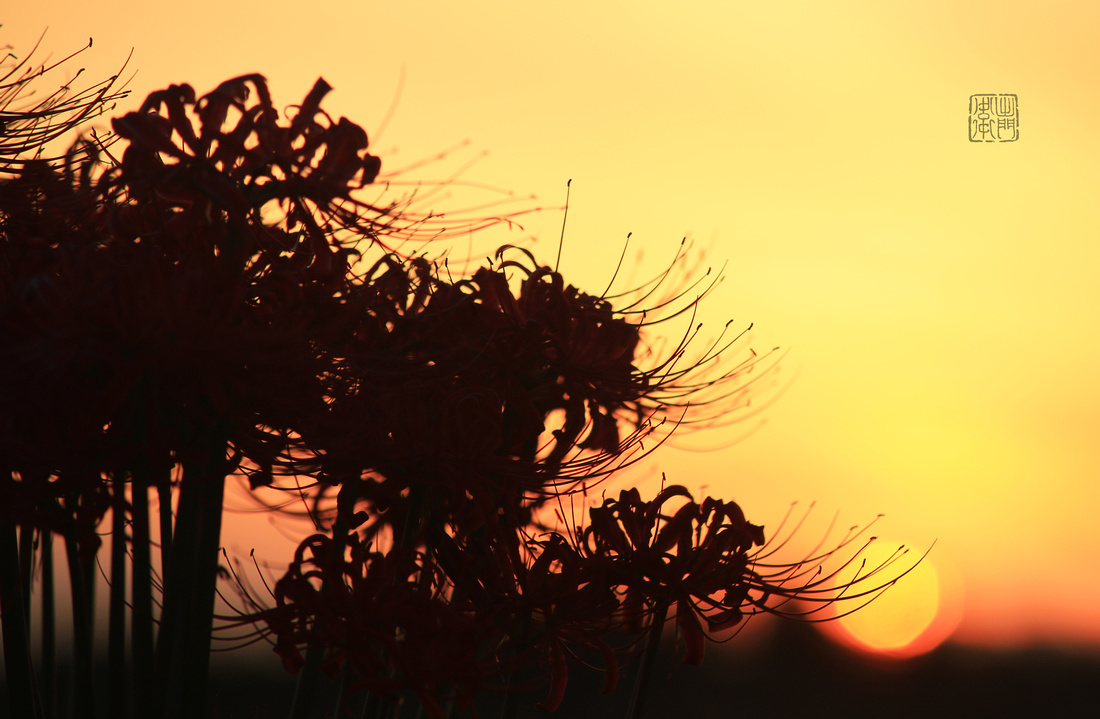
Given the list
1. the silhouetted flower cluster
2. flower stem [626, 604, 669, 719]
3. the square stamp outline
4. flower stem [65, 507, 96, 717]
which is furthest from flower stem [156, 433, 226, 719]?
the square stamp outline

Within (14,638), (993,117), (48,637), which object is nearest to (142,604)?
(14,638)

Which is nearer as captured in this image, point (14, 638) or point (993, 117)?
point (14, 638)

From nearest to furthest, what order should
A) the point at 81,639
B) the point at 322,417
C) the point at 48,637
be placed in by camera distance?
1. the point at 322,417
2. the point at 81,639
3. the point at 48,637

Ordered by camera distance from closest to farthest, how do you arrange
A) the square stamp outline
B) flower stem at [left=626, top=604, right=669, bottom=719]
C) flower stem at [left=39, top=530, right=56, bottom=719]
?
1. flower stem at [left=626, top=604, right=669, bottom=719]
2. flower stem at [left=39, top=530, right=56, bottom=719]
3. the square stamp outline

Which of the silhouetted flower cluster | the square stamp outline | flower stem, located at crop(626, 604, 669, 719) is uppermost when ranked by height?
the square stamp outline

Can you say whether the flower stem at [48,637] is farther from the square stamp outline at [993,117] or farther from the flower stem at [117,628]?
the square stamp outline at [993,117]

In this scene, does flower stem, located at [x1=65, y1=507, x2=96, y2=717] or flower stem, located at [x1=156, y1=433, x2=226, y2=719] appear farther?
flower stem, located at [x1=65, y1=507, x2=96, y2=717]

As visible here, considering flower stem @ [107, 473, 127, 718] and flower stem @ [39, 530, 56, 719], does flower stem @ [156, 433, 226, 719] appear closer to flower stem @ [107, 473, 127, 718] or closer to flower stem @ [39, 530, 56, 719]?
flower stem @ [107, 473, 127, 718]

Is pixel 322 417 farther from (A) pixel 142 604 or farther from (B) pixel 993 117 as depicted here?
(B) pixel 993 117

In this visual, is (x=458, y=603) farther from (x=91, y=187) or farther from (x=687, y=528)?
(x=91, y=187)

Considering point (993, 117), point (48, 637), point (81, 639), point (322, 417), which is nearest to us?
point (322, 417)

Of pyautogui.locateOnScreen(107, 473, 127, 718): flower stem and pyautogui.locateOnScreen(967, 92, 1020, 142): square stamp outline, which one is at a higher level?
pyautogui.locateOnScreen(967, 92, 1020, 142): square stamp outline
